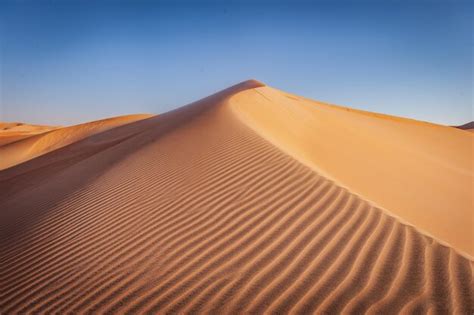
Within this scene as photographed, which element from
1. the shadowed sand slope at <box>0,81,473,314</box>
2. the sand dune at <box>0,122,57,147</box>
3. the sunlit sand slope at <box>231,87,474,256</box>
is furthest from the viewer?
the sand dune at <box>0,122,57,147</box>

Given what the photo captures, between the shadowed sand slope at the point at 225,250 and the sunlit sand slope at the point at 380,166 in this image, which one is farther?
the sunlit sand slope at the point at 380,166

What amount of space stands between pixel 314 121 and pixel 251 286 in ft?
28.3

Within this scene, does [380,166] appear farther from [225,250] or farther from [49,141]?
[49,141]

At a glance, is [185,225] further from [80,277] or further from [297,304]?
[297,304]

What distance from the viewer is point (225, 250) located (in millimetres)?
2998

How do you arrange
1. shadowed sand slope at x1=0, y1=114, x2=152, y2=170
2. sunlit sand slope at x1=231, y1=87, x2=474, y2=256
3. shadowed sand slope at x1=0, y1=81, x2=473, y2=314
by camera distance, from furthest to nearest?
1. shadowed sand slope at x1=0, y1=114, x2=152, y2=170
2. sunlit sand slope at x1=231, y1=87, x2=474, y2=256
3. shadowed sand slope at x1=0, y1=81, x2=473, y2=314

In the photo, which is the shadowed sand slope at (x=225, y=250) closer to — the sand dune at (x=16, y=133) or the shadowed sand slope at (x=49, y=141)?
the shadowed sand slope at (x=49, y=141)

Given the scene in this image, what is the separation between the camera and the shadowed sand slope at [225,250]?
2359mm

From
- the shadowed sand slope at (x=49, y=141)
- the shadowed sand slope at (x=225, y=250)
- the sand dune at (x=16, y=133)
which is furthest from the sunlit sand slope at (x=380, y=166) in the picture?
the sand dune at (x=16, y=133)

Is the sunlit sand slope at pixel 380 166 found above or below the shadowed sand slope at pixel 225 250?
above

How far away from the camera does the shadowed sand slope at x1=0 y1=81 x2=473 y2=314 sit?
2.36 m

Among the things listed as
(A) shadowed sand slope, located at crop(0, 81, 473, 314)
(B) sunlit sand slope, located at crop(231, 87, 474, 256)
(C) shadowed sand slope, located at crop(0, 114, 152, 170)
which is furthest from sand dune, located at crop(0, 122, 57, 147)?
(A) shadowed sand slope, located at crop(0, 81, 473, 314)

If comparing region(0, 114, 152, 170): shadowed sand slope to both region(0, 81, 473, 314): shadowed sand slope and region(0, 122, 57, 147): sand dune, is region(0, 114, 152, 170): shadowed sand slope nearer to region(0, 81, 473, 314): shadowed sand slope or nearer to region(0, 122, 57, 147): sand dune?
region(0, 122, 57, 147): sand dune

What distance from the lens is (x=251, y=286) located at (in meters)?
2.50
